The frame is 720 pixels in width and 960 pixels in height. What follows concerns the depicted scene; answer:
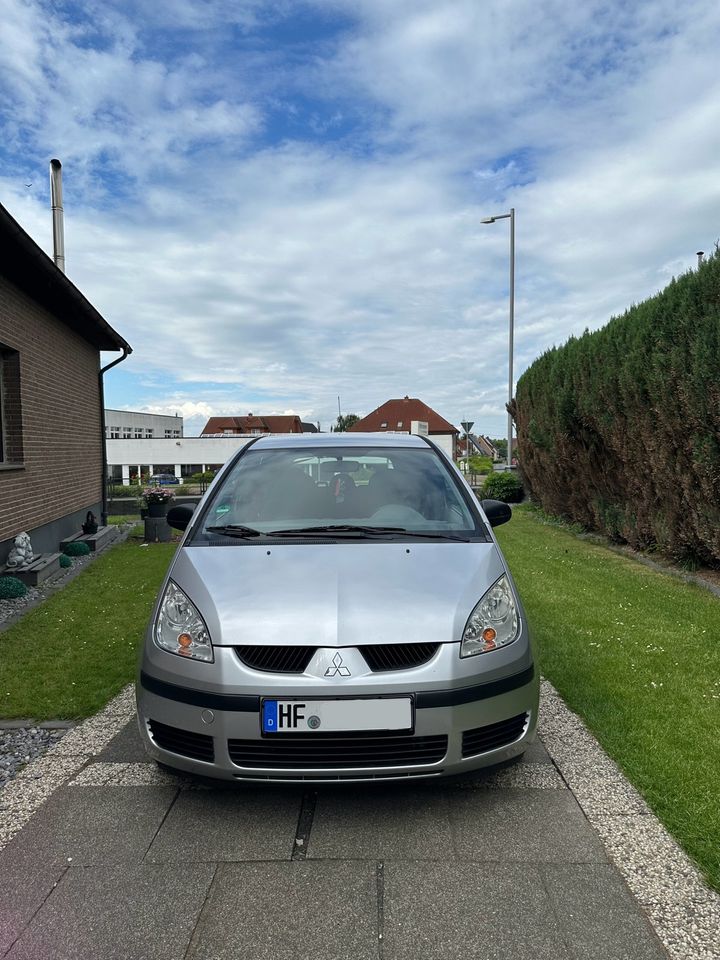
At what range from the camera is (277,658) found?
2.33m

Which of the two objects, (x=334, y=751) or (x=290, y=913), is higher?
(x=334, y=751)

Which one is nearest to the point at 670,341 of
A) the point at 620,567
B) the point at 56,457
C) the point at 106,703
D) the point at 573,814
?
the point at 620,567

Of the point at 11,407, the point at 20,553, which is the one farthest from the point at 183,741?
the point at 11,407

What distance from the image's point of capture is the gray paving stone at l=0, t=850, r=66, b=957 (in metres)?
1.96

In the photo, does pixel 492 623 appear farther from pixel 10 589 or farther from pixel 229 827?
pixel 10 589

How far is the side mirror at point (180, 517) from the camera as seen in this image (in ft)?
12.0

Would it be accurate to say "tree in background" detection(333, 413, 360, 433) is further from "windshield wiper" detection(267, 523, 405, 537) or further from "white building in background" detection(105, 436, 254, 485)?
"windshield wiper" detection(267, 523, 405, 537)

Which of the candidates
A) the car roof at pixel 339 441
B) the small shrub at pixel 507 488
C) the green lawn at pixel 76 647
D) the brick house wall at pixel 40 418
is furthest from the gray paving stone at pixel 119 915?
the small shrub at pixel 507 488

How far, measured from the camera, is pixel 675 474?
7.41 m

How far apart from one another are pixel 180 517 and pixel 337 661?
1761mm

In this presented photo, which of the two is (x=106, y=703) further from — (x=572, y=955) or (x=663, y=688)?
(x=663, y=688)

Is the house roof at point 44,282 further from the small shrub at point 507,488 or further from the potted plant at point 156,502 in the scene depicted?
the small shrub at point 507,488

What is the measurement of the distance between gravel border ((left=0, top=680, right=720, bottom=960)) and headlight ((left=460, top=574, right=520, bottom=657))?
73 cm

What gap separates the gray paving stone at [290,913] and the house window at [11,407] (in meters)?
7.27
